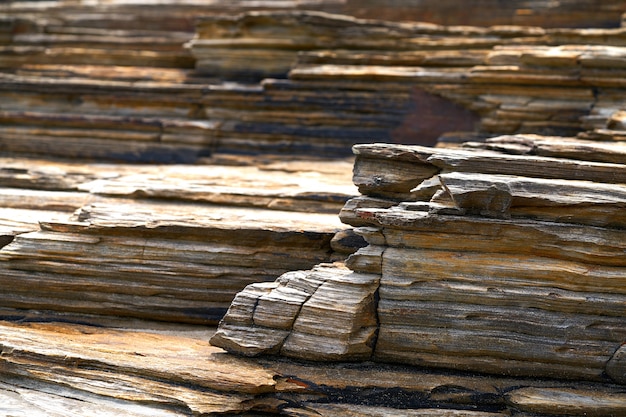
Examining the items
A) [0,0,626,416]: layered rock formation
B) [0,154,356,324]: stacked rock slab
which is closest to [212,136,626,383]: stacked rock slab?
[0,0,626,416]: layered rock formation

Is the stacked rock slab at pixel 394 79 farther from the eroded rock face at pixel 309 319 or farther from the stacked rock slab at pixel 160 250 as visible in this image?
the eroded rock face at pixel 309 319

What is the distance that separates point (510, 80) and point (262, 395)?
27.6 ft

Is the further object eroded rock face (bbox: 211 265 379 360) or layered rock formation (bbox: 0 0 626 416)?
eroded rock face (bbox: 211 265 379 360)

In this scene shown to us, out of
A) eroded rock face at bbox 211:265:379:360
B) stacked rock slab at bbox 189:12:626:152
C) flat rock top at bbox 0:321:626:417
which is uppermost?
stacked rock slab at bbox 189:12:626:152

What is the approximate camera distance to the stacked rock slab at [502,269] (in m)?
9.16

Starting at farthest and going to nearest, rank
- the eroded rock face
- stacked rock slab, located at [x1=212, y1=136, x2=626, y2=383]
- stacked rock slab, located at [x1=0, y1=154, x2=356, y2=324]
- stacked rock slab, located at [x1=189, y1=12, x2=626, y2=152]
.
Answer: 1. stacked rock slab, located at [x1=189, y1=12, x2=626, y2=152]
2. stacked rock slab, located at [x1=0, y1=154, x2=356, y2=324]
3. the eroded rock face
4. stacked rock slab, located at [x1=212, y1=136, x2=626, y2=383]

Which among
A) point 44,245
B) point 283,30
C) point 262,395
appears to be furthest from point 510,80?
point 44,245

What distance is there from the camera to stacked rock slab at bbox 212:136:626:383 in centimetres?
916

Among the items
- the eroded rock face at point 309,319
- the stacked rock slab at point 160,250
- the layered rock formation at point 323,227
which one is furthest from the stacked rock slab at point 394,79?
the eroded rock face at point 309,319

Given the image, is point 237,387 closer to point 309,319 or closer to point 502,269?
point 309,319

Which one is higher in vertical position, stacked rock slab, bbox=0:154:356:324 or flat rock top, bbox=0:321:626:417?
stacked rock slab, bbox=0:154:356:324

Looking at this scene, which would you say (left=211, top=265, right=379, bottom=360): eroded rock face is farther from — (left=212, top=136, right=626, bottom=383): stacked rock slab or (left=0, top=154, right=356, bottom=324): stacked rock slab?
(left=0, top=154, right=356, bottom=324): stacked rock slab

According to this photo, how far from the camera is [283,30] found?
1577 cm

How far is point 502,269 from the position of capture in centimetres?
931
